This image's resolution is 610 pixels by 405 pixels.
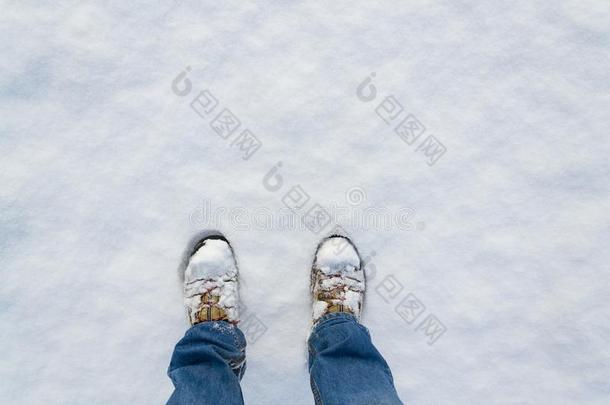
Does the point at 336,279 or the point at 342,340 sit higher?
the point at 336,279

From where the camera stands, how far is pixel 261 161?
153cm

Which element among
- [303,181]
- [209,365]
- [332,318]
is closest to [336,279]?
[332,318]

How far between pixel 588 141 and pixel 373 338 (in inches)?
42.0

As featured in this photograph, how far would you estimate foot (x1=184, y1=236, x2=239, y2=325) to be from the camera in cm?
147

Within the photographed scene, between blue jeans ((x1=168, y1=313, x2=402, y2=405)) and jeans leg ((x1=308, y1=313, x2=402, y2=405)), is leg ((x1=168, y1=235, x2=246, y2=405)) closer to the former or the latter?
blue jeans ((x1=168, y1=313, x2=402, y2=405))

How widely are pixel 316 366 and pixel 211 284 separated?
47 centimetres

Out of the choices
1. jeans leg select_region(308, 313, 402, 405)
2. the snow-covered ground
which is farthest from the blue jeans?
the snow-covered ground

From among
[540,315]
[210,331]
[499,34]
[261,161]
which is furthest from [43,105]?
[540,315]

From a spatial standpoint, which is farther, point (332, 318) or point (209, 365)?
point (332, 318)

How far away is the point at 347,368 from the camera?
4.07ft

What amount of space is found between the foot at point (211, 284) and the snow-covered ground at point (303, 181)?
64 millimetres

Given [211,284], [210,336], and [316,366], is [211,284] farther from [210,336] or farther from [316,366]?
[316,366]

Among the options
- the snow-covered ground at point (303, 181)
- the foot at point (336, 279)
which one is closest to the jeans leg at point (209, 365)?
the snow-covered ground at point (303, 181)

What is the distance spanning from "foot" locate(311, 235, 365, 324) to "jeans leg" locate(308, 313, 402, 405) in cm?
8
